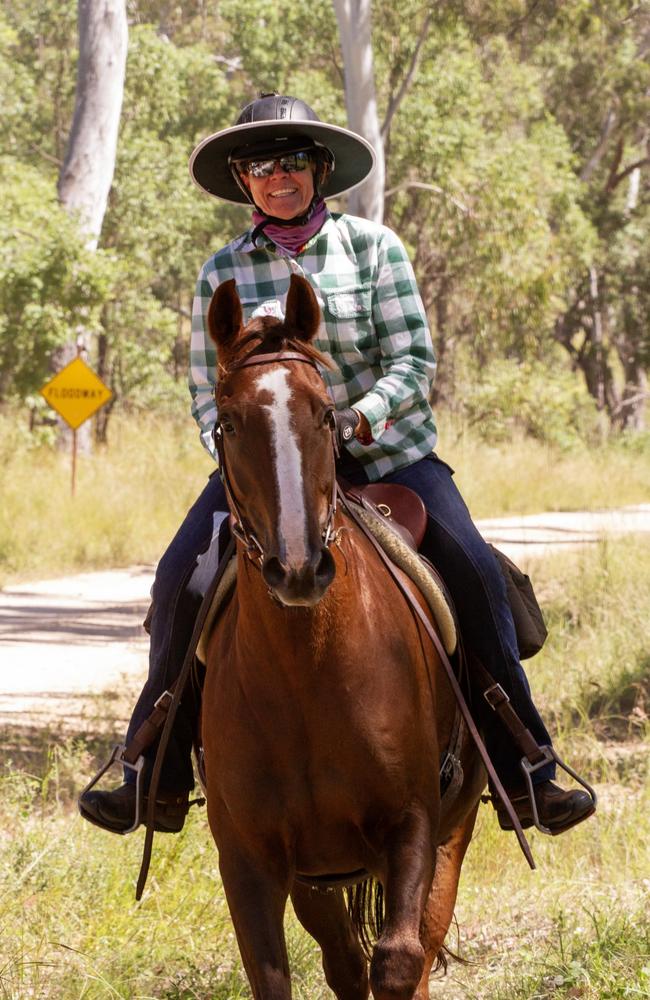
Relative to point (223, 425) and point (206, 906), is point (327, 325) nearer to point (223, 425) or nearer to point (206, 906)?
point (223, 425)

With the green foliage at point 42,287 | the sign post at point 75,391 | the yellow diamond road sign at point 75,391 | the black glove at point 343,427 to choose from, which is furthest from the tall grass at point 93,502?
the black glove at point 343,427

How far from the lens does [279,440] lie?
3.54 meters

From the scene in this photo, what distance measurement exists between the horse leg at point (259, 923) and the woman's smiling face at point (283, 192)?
2.04m

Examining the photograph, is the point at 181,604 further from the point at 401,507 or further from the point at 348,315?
the point at 348,315

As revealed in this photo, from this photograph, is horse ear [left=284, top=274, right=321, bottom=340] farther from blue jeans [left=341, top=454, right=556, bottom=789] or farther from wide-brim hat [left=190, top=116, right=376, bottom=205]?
blue jeans [left=341, top=454, right=556, bottom=789]

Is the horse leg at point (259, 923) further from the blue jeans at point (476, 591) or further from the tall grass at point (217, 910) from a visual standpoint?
the blue jeans at point (476, 591)

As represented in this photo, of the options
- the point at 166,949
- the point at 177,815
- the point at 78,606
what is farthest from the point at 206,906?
the point at 78,606

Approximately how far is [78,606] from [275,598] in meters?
10.5

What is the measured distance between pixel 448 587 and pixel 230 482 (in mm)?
1389

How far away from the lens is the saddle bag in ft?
17.5

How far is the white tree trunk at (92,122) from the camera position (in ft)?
73.2

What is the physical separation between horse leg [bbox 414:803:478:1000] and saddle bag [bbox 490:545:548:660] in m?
0.62

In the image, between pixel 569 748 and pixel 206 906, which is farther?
pixel 569 748

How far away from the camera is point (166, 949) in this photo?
539cm
